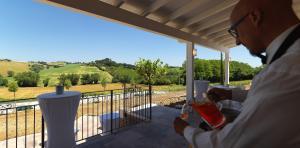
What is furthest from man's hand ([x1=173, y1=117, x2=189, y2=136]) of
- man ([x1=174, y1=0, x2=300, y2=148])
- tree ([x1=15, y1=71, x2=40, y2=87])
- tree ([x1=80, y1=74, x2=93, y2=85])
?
tree ([x1=15, y1=71, x2=40, y2=87])

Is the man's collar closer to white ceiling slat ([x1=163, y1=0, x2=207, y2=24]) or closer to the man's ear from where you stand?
the man's ear

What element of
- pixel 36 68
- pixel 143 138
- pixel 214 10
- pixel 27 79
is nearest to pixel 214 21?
pixel 214 10

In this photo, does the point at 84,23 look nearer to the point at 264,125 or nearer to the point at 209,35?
the point at 209,35

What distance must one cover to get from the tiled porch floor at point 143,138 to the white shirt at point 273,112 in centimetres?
333

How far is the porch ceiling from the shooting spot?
3469 millimetres

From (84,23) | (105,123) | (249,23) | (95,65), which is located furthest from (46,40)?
(249,23)

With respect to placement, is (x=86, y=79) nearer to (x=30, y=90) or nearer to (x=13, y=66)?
(x=30, y=90)

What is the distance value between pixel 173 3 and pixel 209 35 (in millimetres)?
3067

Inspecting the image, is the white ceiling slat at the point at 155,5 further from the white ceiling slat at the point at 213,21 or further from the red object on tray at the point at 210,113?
the red object on tray at the point at 210,113

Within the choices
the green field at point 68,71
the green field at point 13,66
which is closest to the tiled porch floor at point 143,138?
the green field at point 68,71

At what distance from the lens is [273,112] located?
1.51ft

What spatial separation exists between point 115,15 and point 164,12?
4.71ft

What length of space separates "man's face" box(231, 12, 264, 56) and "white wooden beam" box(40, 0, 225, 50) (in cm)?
299

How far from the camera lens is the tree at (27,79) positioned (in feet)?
68.3
